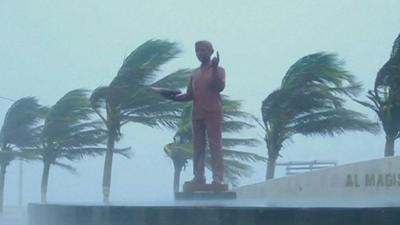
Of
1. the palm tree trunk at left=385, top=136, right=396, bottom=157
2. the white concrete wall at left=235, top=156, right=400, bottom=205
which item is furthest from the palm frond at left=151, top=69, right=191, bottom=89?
the palm tree trunk at left=385, top=136, right=396, bottom=157

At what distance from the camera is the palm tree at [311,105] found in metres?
17.0

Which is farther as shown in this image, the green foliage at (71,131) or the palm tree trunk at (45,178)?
the palm tree trunk at (45,178)

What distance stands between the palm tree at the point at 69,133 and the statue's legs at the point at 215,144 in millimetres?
8938

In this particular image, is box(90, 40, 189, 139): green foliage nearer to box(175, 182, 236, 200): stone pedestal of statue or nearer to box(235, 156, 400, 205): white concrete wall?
box(235, 156, 400, 205): white concrete wall

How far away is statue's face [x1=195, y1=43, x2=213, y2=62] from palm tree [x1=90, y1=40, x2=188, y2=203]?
747 centimetres

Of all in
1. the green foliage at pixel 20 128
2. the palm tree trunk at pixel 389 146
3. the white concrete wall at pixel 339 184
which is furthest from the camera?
the green foliage at pixel 20 128

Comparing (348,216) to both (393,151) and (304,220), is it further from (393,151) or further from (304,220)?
(393,151)

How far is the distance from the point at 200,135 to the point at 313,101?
7.99 meters

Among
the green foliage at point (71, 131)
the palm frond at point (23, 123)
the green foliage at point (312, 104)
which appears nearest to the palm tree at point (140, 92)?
the green foliage at point (71, 131)

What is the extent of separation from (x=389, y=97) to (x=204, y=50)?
7706 millimetres

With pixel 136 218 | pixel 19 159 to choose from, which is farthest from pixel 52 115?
pixel 136 218

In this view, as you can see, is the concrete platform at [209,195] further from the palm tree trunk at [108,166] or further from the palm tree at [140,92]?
the palm tree trunk at [108,166]

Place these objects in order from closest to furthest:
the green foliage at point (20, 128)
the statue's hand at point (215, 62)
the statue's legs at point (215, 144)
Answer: the statue's hand at point (215, 62) → the statue's legs at point (215, 144) → the green foliage at point (20, 128)

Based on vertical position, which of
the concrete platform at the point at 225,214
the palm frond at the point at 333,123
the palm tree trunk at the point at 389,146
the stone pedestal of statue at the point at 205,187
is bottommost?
the concrete platform at the point at 225,214
